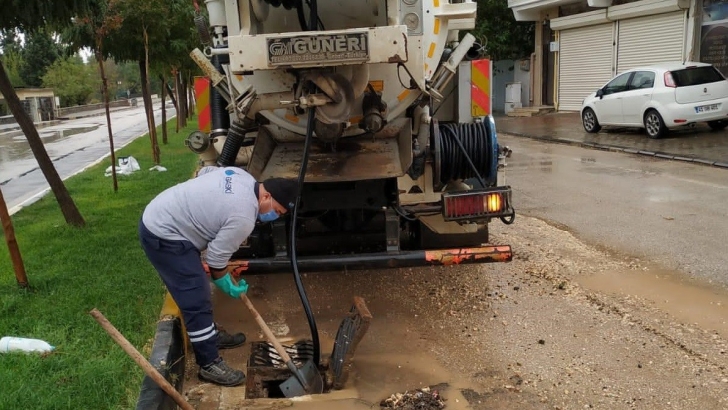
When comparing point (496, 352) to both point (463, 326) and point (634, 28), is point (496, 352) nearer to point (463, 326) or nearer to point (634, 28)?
point (463, 326)

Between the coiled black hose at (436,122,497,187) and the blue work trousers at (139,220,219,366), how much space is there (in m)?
1.90

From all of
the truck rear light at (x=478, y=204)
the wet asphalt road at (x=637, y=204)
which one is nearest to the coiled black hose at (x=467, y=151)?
the truck rear light at (x=478, y=204)

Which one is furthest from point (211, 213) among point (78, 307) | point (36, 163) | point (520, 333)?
point (36, 163)

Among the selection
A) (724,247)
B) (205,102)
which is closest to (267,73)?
(205,102)

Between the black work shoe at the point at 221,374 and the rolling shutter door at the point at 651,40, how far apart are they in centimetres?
1642

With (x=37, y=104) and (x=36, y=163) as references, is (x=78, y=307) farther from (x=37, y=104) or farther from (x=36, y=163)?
(x=37, y=104)

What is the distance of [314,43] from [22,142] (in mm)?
23353

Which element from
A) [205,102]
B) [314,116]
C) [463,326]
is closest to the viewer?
[314,116]

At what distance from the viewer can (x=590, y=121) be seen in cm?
1579

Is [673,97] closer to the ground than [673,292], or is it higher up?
higher up

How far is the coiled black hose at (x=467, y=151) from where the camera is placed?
15.0 feet

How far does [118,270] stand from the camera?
557 cm

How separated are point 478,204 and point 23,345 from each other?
2936mm

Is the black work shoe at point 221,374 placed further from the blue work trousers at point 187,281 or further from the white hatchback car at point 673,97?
the white hatchback car at point 673,97
